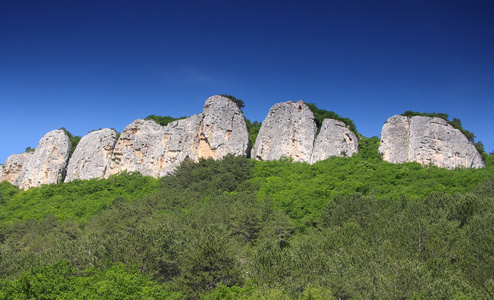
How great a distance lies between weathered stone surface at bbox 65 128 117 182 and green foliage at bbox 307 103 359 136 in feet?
96.5

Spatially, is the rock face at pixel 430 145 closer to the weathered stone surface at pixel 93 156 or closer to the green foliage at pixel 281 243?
the green foliage at pixel 281 243

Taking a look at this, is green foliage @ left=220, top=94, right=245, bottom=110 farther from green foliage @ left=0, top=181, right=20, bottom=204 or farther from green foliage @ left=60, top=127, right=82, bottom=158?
green foliage @ left=0, top=181, right=20, bottom=204

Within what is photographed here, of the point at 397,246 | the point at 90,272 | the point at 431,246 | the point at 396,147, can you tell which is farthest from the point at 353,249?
the point at 396,147

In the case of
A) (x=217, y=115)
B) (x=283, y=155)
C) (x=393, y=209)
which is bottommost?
(x=393, y=209)

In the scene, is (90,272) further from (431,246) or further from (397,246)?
(431,246)

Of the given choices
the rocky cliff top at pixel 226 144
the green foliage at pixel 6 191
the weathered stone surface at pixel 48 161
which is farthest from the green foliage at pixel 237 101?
A: the green foliage at pixel 6 191

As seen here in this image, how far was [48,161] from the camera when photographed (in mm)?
54469

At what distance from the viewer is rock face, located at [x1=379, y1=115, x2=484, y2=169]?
38.4 m

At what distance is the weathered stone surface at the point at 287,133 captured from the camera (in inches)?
1770

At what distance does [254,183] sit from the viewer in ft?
125

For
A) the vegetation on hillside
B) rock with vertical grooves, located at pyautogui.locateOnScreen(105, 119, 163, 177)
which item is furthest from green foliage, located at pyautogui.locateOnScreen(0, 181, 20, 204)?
rock with vertical grooves, located at pyautogui.locateOnScreen(105, 119, 163, 177)

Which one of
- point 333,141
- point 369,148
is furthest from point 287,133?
point 369,148

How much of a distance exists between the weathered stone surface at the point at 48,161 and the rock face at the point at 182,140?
1005 centimetres

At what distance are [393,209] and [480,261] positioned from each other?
850cm
